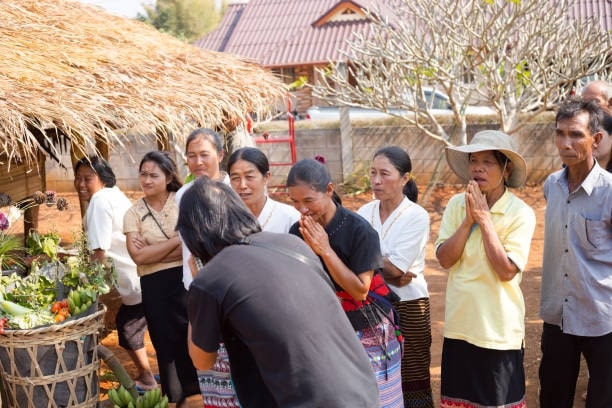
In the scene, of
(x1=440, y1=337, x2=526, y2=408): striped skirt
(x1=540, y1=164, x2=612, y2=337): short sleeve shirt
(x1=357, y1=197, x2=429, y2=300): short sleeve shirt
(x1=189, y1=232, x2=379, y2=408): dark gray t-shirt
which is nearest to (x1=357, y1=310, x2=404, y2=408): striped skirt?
(x1=440, y1=337, x2=526, y2=408): striped skirt

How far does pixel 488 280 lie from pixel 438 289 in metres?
4.45

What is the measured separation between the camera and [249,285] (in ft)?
7.48

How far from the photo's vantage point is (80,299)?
12.7 feet

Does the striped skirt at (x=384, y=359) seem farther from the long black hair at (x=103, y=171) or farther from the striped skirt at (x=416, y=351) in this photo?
the long black hair at (x=103, y=171)

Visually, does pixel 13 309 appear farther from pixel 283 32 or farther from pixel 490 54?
pixel 283 32

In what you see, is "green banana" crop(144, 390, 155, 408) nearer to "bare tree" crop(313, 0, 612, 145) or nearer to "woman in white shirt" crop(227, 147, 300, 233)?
"woman in white shirt" crop(227, 147, 300, 233)

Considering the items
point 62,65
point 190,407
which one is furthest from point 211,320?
point 62,65

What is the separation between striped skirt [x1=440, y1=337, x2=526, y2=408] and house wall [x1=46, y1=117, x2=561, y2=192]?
844cm

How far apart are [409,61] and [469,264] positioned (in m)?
6.50

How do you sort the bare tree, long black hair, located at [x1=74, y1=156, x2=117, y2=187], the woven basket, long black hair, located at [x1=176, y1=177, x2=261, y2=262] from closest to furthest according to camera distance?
long black hair, located at [x1=176, y1=177, x2=261, y2=262] → the woven basket → long black hair, located at [x1=74, y1=156, x2=117, y2=187] → the bare tree

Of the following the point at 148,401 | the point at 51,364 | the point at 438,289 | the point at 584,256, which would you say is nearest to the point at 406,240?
the point at 584,256

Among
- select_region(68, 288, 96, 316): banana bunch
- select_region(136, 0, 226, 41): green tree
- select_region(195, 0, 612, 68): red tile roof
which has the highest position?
select_region(136, 0, 226, 41): green tree

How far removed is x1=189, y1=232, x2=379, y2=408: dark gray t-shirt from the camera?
2279 mm

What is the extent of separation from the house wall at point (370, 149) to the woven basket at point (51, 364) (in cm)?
822
